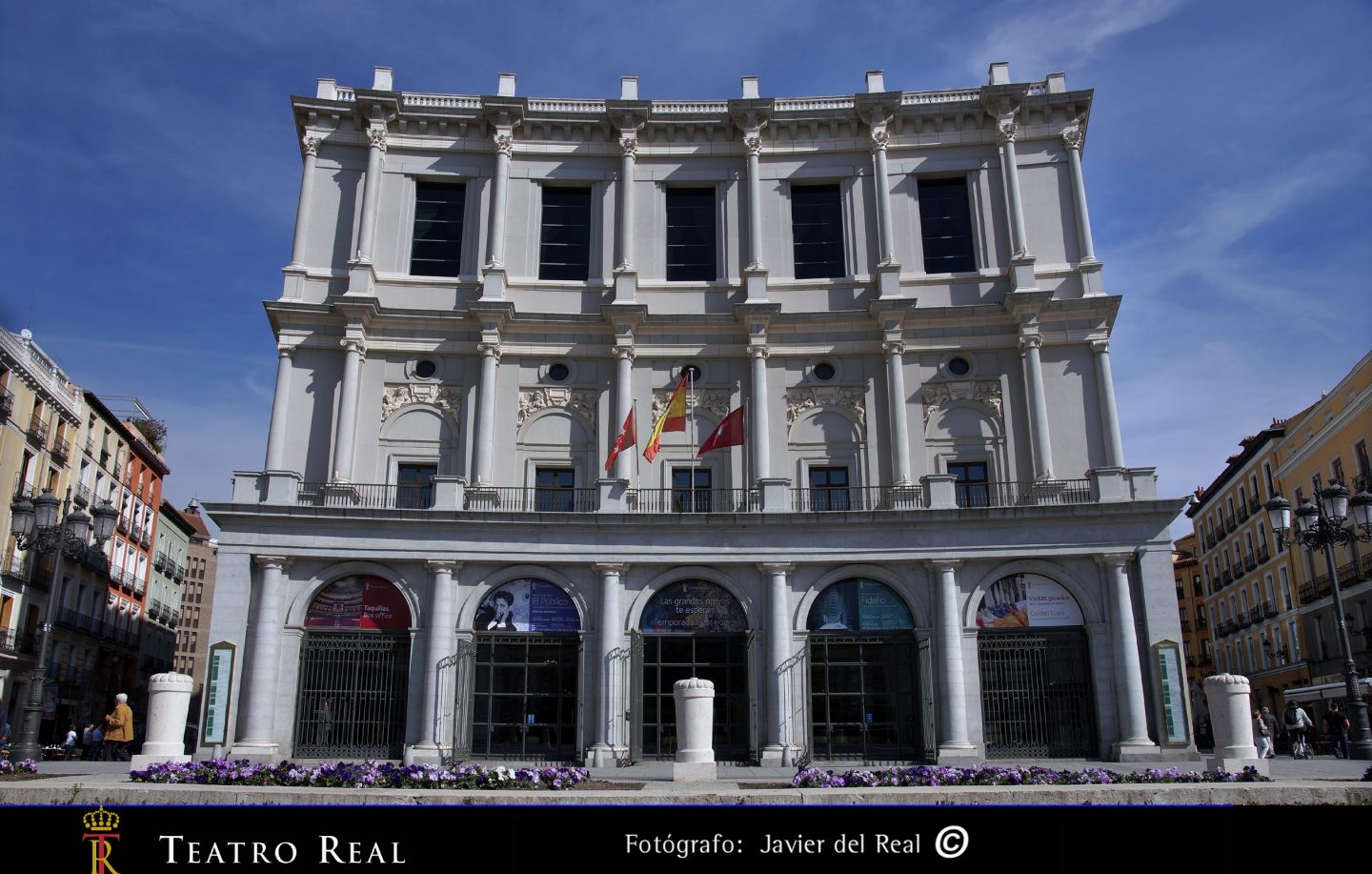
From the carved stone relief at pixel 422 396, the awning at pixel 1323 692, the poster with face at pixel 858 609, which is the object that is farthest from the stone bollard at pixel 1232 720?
the awning at pixel 1323 692

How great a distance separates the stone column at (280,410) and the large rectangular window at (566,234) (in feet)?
25.4

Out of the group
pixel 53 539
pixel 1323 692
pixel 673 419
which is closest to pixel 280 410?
pixel 53 539

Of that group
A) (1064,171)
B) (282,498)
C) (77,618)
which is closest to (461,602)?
(282,498)

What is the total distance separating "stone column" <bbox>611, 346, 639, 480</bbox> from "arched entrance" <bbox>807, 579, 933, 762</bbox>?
7.26 m

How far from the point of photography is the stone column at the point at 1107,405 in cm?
2908

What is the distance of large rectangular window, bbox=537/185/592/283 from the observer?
3228cm

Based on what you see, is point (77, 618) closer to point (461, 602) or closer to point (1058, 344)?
point (461, 602)

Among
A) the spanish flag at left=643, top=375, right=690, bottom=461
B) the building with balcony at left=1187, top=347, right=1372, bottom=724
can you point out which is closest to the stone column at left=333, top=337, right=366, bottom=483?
the spanish flag at left=643, top=375, right=690, bottom=461

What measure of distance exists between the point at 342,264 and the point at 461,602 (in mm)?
11791

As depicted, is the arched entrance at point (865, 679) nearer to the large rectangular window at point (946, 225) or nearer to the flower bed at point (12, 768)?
the large rectangular window at point (946, 225)
